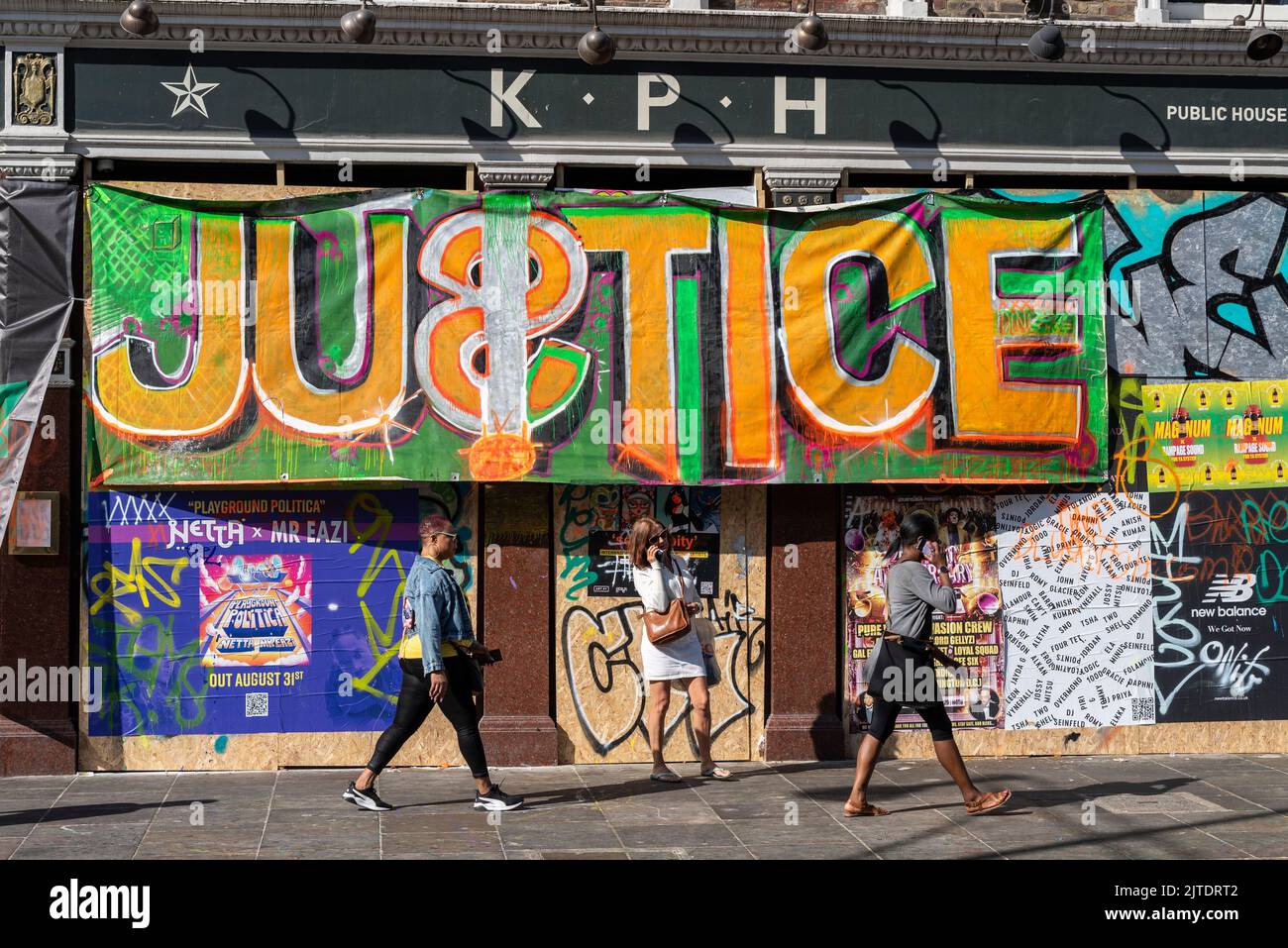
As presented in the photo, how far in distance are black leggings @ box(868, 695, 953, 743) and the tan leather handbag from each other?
1.53 meters

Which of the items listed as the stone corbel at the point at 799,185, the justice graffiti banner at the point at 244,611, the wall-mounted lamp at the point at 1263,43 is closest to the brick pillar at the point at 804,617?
the stone corbel at the point at 799,185

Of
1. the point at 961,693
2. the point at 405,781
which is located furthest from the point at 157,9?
the point at 961,693

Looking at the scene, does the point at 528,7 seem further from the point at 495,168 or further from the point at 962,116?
the point at 962,116

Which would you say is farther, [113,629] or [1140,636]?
[1140,636]

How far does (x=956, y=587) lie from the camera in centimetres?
1150

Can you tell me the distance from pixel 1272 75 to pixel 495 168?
232 inches

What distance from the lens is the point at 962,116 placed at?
11.5 meters

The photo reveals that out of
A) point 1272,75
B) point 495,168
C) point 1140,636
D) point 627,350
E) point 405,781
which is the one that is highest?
point 1272,75

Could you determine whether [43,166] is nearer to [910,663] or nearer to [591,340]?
[591,340]

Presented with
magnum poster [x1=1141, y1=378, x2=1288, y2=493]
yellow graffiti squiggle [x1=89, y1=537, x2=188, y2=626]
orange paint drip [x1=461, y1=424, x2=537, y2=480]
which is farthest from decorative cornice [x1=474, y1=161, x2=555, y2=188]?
magnum poster [x1=1141, y1=378, x2=1288, y2=493]

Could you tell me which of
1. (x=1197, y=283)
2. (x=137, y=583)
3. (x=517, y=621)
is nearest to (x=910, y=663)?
(x=517, y=621)

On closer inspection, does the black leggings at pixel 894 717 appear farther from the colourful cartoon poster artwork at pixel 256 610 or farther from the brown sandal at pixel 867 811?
the colourful cartoon poster artwork at pixel 256 610

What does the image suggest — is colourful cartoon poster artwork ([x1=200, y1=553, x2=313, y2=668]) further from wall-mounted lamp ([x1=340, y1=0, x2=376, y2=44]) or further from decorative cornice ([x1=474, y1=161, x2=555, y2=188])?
wall-mounted lamp ([x1=340, y1=0, x2=376, y2=44])

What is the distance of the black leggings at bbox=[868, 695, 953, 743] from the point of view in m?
9.22
